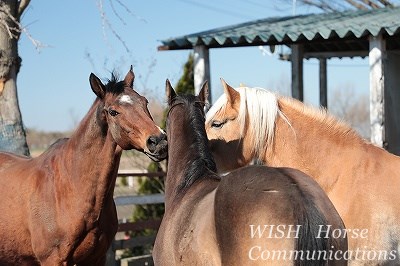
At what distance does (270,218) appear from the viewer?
2830 millimetres

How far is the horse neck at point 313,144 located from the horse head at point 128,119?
2.64 feet

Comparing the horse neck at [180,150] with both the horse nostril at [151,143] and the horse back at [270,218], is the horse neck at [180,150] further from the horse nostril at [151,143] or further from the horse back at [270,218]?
the horse back at [270,218]

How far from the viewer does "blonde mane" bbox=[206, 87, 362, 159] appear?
446cm

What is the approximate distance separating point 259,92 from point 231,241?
1.83 meters

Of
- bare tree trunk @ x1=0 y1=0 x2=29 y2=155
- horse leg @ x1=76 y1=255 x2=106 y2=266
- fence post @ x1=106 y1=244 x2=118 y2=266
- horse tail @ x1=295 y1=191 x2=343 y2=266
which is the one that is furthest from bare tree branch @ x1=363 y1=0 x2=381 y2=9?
horse tail @ x1=295 y1=191 x2=343 y2=266

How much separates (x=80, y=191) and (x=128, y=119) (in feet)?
2.31

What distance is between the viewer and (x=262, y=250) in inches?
111

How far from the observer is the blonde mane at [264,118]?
4461mm

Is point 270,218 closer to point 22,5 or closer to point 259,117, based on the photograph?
point 259,117

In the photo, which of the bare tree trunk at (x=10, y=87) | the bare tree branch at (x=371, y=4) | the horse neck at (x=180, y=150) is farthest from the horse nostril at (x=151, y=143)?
the bare tree branch at (x=371, y=4)

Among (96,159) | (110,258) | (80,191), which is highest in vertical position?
(96,159)

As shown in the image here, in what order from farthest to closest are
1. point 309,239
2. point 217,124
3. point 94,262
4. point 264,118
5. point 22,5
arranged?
point 22,5
point 94,262
point 217,124
point 264,118
point 309,239

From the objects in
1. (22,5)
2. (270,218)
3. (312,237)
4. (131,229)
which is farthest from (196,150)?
(131,229)

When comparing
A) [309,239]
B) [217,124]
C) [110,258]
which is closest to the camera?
[309,239]
